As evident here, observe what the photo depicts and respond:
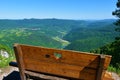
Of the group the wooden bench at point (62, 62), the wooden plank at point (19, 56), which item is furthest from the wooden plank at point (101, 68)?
the wooden plank at point (19, 56)

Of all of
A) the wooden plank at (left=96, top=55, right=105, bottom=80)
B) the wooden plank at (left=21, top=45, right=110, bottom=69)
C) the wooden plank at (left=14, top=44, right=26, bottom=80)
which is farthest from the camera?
the wooden plank at (left=14, top=44, right=26, bottom=80)

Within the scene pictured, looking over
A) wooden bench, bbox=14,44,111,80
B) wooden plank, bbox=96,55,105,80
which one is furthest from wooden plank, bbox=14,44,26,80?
wooden plank, bbox=96,55,105,80

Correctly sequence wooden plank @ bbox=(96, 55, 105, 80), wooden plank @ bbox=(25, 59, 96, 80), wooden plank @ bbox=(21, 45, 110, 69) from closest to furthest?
wooden plank @ bbox=(96, 55, 105, 80)
wooden plank @ bbox=(21, 45, 110, 69)
wooden plank @ bbox=(25, 59, 96, 80)

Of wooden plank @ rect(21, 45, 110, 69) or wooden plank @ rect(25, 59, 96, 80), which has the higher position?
wooden plank @ rect(21, 45, 110, 69)

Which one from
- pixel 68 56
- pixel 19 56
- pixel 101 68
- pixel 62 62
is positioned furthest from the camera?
pixel 19 56

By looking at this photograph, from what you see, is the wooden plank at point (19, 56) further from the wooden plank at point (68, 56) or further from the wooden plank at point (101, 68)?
the wooden plank at point (101, 68)

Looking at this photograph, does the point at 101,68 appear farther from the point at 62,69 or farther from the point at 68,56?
the point at 62,69

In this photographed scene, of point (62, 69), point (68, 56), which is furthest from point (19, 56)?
point (68, 56)

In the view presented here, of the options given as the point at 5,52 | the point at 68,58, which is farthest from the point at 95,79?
the point at 5,52

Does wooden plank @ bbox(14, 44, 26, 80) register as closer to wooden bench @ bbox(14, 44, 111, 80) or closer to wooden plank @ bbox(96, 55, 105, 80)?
wooden bench @ bbox(14, 44, 111, 80)
